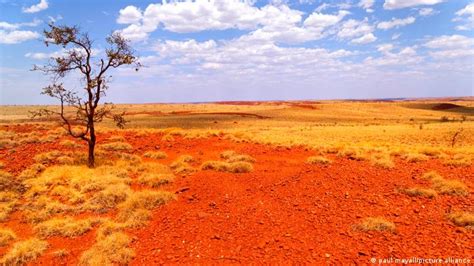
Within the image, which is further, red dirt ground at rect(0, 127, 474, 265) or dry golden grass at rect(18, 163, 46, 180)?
dry golden grass at rect(18, 163, 46, 180)

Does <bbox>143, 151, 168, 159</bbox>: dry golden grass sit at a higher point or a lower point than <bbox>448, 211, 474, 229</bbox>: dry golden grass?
higher

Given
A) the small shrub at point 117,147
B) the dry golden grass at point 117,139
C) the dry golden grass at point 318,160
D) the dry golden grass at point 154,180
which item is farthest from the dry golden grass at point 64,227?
the dry golden grass at point 117,139

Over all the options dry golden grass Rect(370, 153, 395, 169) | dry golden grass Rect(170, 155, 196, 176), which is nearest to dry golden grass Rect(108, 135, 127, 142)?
dry golden grass Rect(170, 155, 196, 176)

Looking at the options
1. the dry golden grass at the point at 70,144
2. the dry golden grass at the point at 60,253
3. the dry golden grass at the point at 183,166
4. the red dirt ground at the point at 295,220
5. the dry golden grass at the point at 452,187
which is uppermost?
the dry golden grass at the point at 70,144

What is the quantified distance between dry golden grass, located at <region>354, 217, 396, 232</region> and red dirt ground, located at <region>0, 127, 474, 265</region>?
0.50ft

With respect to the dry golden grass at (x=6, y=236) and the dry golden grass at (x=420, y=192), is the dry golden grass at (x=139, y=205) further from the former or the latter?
the dry golden grass at (x=420, y=192)

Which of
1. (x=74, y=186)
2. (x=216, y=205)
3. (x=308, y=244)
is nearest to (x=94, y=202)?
(x=74, y=186)

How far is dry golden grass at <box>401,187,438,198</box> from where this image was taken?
9.55 metres

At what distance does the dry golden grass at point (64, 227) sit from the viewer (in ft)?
28.6

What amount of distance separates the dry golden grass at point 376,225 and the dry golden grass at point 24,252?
282 inches

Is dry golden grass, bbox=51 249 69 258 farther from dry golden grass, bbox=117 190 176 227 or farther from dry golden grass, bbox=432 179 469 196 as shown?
dry golden grass, bbox=432 179 469 196

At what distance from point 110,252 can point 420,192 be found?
813 cm

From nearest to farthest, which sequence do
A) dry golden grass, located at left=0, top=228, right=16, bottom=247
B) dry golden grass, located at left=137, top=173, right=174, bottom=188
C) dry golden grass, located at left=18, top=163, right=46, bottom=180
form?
dry golden grass, located at left=0, top=228, right=16, bottom=247, dry golden grass, located at left=137, top=173, right=174, bottom=188, dry golden grass, located at left=18, top=163, right=46, bottom=180

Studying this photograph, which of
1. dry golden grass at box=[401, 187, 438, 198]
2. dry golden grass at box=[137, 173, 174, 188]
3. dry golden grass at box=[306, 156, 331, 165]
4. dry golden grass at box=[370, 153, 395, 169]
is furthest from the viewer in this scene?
dry golden grass at box=[306, 156, 331, 165]
